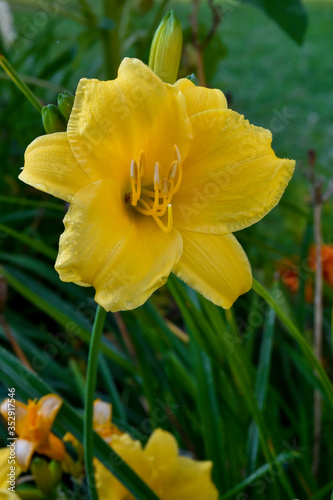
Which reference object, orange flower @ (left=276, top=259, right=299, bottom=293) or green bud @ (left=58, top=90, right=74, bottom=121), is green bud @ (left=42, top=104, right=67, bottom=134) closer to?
green bud @ (left=58, top=90, right=74, bottom=121)

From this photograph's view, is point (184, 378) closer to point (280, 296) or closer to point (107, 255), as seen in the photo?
point (280, 296)

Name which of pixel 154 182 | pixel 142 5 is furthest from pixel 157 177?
pixel 142 5

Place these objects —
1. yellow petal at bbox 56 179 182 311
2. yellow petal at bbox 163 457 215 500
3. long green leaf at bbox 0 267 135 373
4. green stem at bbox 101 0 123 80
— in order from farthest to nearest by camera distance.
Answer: green stem at bbox 101 0 123 80 → long green leaf at bbox 0 267 135 373 → yellow petal at bbox 163 457 215 500 → yellow petal at bbox 56 179 182 311

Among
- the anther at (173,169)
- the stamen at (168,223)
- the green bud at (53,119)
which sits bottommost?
the stamen at (168,223)

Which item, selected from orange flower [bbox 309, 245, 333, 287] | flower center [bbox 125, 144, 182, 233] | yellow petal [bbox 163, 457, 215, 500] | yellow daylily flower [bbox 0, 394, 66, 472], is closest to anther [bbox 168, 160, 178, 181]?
flower center [bbox 125, 144, 182, 233]

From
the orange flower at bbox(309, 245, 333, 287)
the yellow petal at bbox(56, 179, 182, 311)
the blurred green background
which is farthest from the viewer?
the orange flower at bbox(309, 245, 333, 287)

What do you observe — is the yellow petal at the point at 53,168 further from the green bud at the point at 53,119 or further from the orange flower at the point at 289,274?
the orange flower at the point at 289,274

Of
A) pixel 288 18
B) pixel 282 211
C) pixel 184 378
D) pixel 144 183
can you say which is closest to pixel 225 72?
pixel 282 211

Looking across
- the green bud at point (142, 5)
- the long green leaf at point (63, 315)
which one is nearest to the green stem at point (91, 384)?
the long green leaf at point (63, 315)
